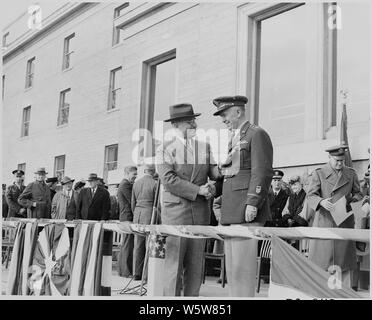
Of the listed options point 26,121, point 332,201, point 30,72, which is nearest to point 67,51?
point 30,72

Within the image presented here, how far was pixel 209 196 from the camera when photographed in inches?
142

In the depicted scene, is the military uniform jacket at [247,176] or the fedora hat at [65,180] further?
the fedora hat at [65,180]

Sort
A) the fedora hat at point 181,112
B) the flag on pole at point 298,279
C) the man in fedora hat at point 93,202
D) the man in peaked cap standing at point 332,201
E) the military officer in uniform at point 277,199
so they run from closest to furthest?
the flag on pole at point 298,279 → the man in peaked cap standing at point 332,201 → the fedora hat at point 181,112 → the man in fedora hat at point 93,202 → the military officer in uniform at point 277,199

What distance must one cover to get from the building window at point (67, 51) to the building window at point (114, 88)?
0.88 feet

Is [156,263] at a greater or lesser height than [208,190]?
lesser

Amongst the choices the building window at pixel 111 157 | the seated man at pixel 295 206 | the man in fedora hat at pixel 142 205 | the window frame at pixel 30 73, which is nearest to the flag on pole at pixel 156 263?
the man in fedora hat at pixel 142 205

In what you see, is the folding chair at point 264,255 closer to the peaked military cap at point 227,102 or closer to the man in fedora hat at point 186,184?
the man in fedora hat at point 186,184

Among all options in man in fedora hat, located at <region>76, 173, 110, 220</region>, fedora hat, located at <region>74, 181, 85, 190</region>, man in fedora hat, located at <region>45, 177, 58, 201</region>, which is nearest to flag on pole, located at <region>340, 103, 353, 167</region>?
man in fedora hat, located at <region>76, 173, 110, 220</region>

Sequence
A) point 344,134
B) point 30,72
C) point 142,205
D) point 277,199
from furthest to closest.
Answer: point 142,205 → point 277,199 → point 30,72 → point 344,134

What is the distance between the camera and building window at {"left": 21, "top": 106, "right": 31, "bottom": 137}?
368cm

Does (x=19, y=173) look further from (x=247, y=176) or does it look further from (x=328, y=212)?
(x=328, y=212)

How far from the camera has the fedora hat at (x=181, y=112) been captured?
362 centimetres

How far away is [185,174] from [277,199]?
0.74m

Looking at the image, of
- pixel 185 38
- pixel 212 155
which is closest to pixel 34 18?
pixel 185 38
